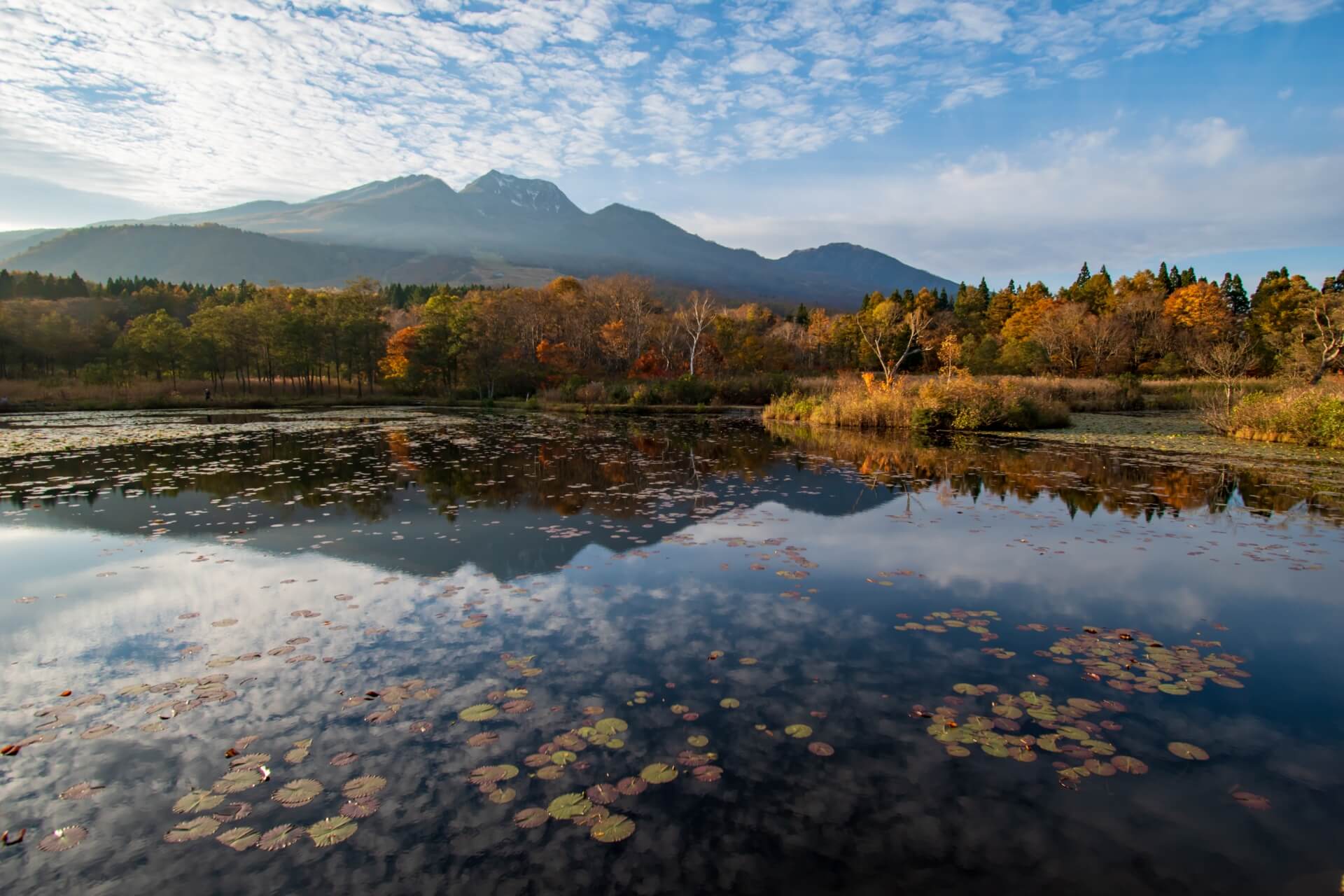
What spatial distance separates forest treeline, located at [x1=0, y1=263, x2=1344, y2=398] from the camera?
174 feet

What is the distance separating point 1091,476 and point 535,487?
13.2m

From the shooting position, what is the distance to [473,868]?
3.22m

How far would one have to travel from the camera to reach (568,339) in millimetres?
58938

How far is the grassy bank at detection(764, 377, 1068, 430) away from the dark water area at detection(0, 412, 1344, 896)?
52.3ft

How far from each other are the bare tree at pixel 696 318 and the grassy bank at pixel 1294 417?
113 feet

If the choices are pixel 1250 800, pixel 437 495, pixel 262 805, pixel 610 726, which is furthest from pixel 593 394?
pixel 1250 800

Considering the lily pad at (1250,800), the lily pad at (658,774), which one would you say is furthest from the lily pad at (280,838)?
the lily pad at (1250,800)

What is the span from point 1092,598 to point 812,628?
342 cm

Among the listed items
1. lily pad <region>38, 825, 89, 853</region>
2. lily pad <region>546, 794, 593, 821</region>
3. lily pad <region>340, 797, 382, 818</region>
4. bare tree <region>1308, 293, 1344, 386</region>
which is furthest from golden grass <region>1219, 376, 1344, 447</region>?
lily pad <region>38, 825, 89, 853</region>

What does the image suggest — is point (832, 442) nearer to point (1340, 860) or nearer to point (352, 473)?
point (352, 473)

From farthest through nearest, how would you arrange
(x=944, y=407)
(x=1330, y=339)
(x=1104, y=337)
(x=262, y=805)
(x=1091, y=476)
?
(x=1104, y=337)
(x=1330, y=339)
(x=944, y=407)
(x=1091, y=476)
(x=262, y=805)

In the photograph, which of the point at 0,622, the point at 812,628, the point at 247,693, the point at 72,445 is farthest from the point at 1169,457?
the point at 72,445

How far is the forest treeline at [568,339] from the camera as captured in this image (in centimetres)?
5300

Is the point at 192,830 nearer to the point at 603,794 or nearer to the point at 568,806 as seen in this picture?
the point at 568,806
